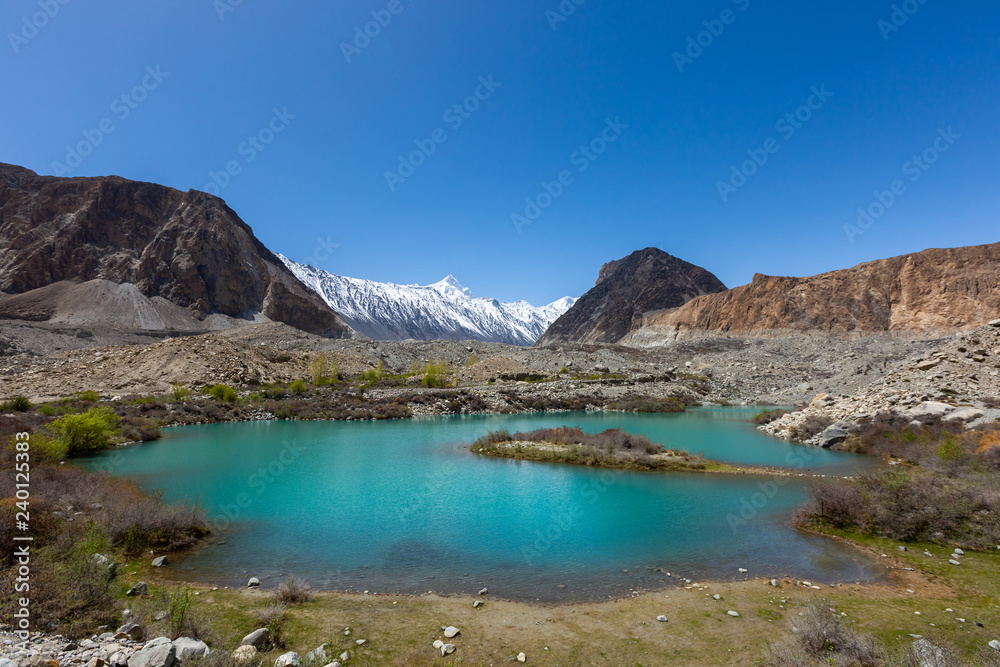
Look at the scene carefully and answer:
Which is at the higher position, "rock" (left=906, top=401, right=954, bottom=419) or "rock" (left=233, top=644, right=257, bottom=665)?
"rock" (left=906, top=401, right=954, bottom=419)

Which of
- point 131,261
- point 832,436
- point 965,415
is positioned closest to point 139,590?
point 965,415

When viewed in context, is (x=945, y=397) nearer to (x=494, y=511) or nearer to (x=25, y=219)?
(x=494, y=511)

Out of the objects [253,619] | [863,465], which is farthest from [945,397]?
[253,619]

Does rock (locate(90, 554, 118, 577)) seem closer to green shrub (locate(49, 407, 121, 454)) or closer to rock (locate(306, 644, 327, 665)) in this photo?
rock (locate(306, 644, 327, 665))

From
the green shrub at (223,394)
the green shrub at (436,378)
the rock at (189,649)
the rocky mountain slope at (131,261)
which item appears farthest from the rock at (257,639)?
the rocky mountain slope at (131,261)

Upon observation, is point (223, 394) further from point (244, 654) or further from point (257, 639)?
point (244, 654)
